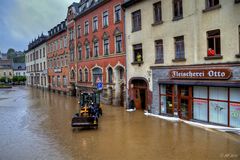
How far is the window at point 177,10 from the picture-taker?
17.4 m

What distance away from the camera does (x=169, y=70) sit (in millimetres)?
18281

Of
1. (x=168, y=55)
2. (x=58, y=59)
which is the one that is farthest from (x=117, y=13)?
(x=58, y=59)

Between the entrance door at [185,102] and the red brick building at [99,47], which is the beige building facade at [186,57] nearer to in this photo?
the entrance door at [185,102]

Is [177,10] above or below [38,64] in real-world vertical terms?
above

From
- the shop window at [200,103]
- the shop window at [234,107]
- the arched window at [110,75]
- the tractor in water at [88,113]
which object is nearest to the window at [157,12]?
the shop window at [200,103]

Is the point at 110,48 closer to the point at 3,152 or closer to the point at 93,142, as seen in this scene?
the point at 93,142

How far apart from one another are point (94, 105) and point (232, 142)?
1017cm

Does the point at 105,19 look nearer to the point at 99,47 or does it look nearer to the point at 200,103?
the point at 99,47

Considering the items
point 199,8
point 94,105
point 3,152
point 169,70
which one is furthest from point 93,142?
point 199,8

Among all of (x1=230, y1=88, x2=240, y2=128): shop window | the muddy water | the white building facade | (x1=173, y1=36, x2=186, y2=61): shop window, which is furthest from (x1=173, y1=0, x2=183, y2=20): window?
the white building facade

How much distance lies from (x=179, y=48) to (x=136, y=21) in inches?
227

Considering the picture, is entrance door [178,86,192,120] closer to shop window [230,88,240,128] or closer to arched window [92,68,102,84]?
shop window [230,88,240,128]

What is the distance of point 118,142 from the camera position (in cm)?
1272

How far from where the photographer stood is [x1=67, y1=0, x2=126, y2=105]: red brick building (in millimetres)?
25000
